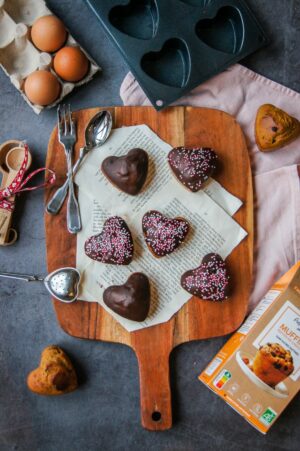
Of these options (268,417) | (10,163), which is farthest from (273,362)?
(10,163)

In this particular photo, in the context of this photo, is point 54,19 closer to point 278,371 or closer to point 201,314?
point 201,314

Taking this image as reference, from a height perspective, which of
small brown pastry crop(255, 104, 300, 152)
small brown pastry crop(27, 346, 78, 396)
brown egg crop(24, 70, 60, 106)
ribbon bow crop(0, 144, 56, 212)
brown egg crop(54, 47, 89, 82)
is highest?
small brown pastry crop(255, 104, 300, 152)

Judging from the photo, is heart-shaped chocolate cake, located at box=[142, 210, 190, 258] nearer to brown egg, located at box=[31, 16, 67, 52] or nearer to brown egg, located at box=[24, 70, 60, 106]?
brown egg, located at box=[24, 70, 60, 106]

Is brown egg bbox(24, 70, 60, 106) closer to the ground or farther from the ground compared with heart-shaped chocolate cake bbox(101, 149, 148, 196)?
farther from the ground

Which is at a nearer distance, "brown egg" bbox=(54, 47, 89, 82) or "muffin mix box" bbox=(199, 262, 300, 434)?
"muffin mix box" bbox=(199, 262, 300, 434)

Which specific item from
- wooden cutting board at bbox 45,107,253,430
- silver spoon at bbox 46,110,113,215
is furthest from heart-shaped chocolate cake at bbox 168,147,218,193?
silver spoon at bbox 46,110,113,215

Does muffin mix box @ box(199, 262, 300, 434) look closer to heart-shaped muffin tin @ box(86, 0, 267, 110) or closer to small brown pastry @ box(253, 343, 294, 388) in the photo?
small brown pastry @ box(253, 343, 294, 388)

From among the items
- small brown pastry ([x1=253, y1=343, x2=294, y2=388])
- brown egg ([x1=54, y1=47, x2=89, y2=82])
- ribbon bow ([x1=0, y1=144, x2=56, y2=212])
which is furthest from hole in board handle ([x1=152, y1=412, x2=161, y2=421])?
brown egg ([x1=54, y1=47, x2=89, y2=82])
